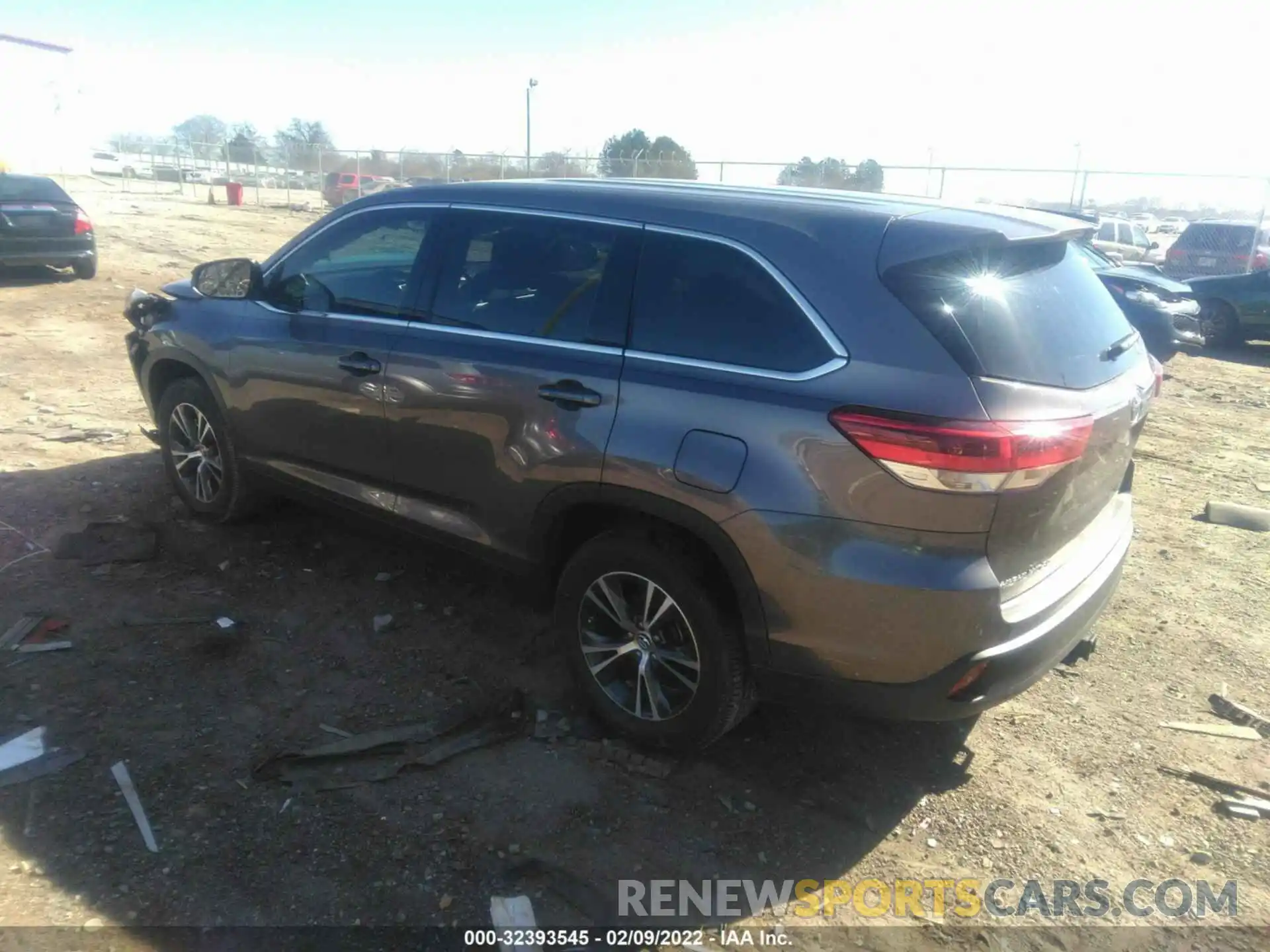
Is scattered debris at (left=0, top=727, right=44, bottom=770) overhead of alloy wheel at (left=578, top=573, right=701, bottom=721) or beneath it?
beneath

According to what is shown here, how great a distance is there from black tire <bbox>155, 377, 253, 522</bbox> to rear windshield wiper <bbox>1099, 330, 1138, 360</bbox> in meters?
3.99

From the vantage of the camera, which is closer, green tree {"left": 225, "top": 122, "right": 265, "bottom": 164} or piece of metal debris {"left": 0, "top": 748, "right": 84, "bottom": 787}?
piece of metal debris {"left": 0, "top": 748, "right": 84, "bottom": 787}

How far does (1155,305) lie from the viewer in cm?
1160

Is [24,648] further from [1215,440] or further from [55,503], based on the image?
[1215,440]

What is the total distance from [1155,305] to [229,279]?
36.0 ft

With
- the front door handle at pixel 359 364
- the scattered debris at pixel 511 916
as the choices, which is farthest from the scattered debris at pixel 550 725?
the front door handle at pixel 359 364

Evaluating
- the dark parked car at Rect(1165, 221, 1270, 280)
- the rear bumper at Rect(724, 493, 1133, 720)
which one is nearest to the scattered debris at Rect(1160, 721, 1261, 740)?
the rear bumper at Rect(724, 493, 1133, 720)

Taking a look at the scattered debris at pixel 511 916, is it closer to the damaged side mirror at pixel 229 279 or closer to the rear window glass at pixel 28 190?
the damaged side mirror at pixel 229 279

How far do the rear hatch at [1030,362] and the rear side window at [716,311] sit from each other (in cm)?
33

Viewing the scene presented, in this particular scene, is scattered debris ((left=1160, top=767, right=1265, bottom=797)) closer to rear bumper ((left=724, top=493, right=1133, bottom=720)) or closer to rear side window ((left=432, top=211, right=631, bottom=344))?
rear bumper ((left=724, top=493, right=1133, bottom=720))

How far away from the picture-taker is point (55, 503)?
5.36 m

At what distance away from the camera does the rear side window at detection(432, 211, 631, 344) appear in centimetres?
337

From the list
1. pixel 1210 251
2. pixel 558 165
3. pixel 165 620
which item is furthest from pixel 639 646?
pixel 558 165

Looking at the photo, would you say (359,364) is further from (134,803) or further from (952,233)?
(952,233)
